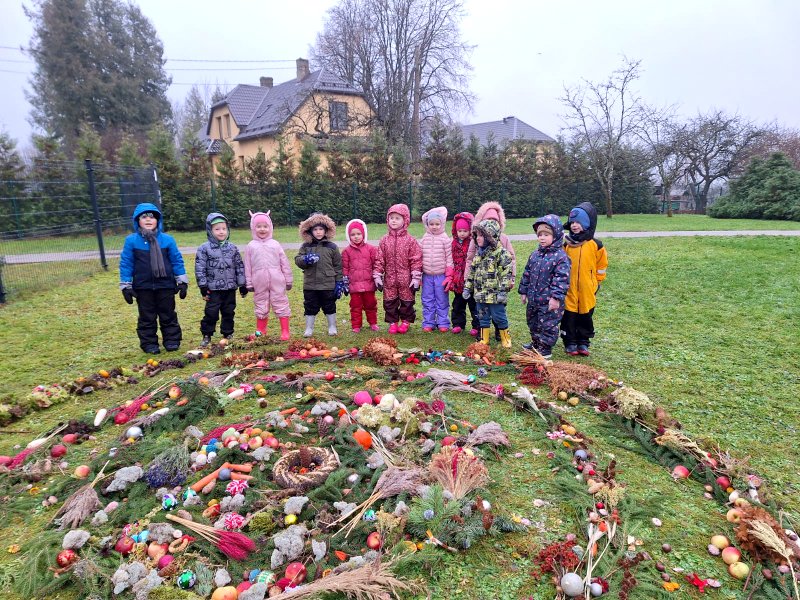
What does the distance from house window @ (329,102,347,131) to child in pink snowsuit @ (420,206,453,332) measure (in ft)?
81.9

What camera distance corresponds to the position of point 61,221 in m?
14.0

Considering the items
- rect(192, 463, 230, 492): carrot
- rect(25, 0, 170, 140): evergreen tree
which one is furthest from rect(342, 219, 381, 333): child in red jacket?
rect(25, 0, 170, 140): evergreen tree

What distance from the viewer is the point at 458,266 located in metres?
6.77

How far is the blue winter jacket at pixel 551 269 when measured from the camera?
5.51m

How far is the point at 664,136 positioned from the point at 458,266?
99.7 feet

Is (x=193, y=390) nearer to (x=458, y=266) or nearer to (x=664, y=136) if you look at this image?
(x=458, y=266)

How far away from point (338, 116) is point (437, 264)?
25829 millimetres

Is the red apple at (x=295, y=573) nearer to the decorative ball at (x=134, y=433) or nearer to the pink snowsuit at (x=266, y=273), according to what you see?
the decorative ball at (x=134, y=433)

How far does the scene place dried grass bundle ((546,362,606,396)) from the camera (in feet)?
15.7

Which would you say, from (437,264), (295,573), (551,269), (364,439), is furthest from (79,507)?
(437,264)

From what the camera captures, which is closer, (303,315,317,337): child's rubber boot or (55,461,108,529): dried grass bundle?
(55,461,108,529): dried grass bundle

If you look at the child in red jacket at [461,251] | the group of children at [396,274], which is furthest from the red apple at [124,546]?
the child in red jacket at [461,251]

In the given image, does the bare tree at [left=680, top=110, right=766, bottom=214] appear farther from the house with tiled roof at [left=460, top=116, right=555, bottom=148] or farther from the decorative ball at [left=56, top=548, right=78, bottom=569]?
the decorative ball at [left=56, top=548, right=78, bottom=569]

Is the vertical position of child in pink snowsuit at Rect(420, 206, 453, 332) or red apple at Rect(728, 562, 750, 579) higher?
child in pink snowsuit at Rect(420, 206, 453, 332)
